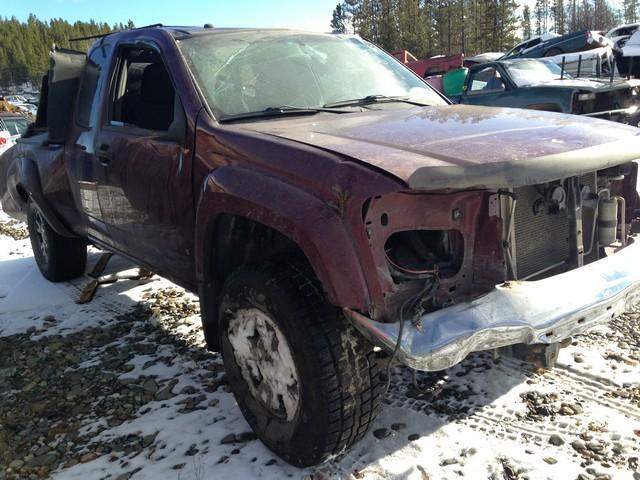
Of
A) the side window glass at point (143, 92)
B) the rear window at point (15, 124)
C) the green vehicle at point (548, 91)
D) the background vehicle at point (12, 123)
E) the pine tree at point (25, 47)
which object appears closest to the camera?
the side window glass at point (143, 92)

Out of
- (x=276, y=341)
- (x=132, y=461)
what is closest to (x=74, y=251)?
(x=132, y=461)

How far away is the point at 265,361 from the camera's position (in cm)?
254

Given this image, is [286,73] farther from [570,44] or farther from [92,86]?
[570,44]

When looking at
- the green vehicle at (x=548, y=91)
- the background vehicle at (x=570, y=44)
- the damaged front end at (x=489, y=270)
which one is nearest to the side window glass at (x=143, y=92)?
the damaged front end at (x=489, y=270)

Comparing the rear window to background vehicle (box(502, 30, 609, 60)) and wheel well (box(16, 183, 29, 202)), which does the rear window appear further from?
background vehicle (box(502, 30, 609, 60))

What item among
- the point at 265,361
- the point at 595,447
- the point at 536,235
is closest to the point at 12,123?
the point at 265,361

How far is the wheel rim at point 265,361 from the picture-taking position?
2420 mm

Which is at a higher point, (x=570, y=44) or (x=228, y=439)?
(x=570, y=44)

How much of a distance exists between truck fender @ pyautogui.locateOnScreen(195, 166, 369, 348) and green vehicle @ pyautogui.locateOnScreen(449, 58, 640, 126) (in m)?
7.83

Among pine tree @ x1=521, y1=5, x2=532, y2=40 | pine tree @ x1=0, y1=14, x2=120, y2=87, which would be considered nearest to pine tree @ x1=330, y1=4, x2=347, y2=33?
pine tree @ x1=521, y1=5, x2=532, y2=40

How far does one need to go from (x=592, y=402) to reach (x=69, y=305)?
4.14 metres

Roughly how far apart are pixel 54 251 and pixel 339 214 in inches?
167

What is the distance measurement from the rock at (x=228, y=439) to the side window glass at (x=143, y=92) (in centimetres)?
166

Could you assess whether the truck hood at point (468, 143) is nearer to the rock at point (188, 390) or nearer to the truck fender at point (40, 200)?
the rock at point (188, 390)
